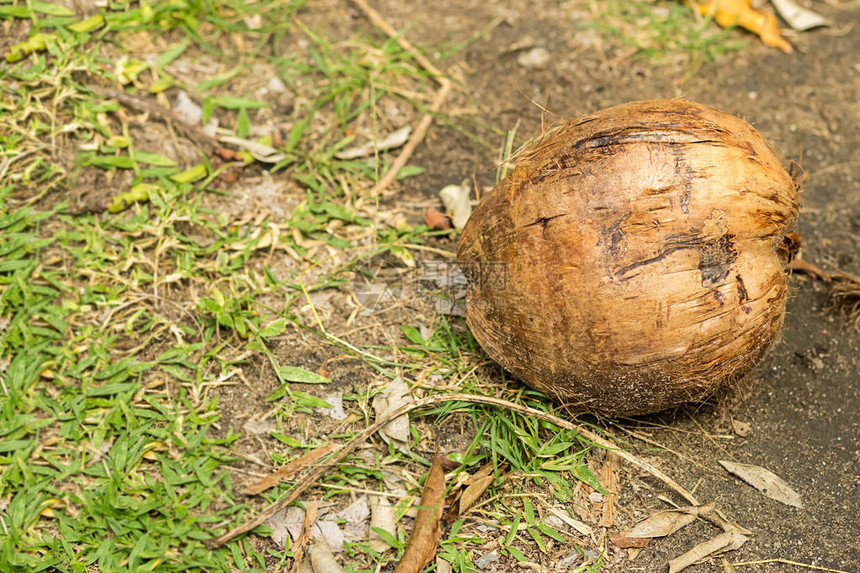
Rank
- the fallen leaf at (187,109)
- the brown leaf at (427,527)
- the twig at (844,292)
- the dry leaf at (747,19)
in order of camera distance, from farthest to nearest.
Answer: the dry leaf at (747,19)
the fallen leaf at (187,109)
the twig at (844,292)
the brown leaf at (427,527)

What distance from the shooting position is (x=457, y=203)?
3359 mm

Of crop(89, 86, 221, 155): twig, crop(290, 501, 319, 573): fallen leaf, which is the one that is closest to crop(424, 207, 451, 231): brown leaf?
crop(89, 86, 221, 155): twig

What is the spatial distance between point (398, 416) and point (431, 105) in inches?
70.7

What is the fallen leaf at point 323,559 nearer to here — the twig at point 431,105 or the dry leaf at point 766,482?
the dry leaf at point 766,482

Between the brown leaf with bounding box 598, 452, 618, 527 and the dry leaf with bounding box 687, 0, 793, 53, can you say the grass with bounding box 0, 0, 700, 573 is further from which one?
the dry leaf with bounding box 687, 0, 793, 53

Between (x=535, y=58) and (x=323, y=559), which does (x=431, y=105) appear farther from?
(x=323, y=559)

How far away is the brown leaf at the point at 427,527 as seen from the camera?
2447mm

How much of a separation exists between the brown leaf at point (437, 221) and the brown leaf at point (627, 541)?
154 cm

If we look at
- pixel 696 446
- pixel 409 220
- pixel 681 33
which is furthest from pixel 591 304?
Answer: pixel 681 33

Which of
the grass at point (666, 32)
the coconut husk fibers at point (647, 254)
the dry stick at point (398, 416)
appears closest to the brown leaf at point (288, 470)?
the dry stick at point (398, 416)

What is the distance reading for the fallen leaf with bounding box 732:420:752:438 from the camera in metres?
2.79

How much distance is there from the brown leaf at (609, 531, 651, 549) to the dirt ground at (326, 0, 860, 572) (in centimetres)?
4

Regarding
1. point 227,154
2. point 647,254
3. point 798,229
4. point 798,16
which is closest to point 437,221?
point 227,154

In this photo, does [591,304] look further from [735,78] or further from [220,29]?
[220,29]
